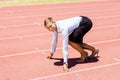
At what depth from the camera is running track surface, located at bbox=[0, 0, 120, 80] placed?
8.34 metres

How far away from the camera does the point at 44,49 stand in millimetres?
10547

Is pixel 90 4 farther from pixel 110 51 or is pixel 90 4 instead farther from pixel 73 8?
pixel 110 51

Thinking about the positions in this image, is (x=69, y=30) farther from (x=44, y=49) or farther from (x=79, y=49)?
(x=44, y=49)

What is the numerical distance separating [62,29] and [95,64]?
1.65 m

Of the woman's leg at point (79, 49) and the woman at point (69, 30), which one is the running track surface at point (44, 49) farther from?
the woman at point (69, 30)

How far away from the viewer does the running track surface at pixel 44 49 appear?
834 centimetres

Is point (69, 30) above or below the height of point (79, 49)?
above

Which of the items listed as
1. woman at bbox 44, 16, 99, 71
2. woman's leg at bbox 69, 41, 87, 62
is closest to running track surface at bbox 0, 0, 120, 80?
woman's leg at bbox 69, 41, 87, 62

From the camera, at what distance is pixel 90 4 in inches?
864

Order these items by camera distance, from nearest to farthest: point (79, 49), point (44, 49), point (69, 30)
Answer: point (69, 30) < point (79, 49) < point (44, 49)

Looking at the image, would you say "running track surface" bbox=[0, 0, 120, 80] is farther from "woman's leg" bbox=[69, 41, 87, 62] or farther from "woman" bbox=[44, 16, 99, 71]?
"woman" bbox=[44, 16, 99, 71]

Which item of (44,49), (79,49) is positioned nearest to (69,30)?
(79,49)

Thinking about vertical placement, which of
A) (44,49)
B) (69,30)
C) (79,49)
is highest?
(69,30)

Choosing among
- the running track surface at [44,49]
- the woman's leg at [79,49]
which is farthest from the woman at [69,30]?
the running track surface at [44,49]
